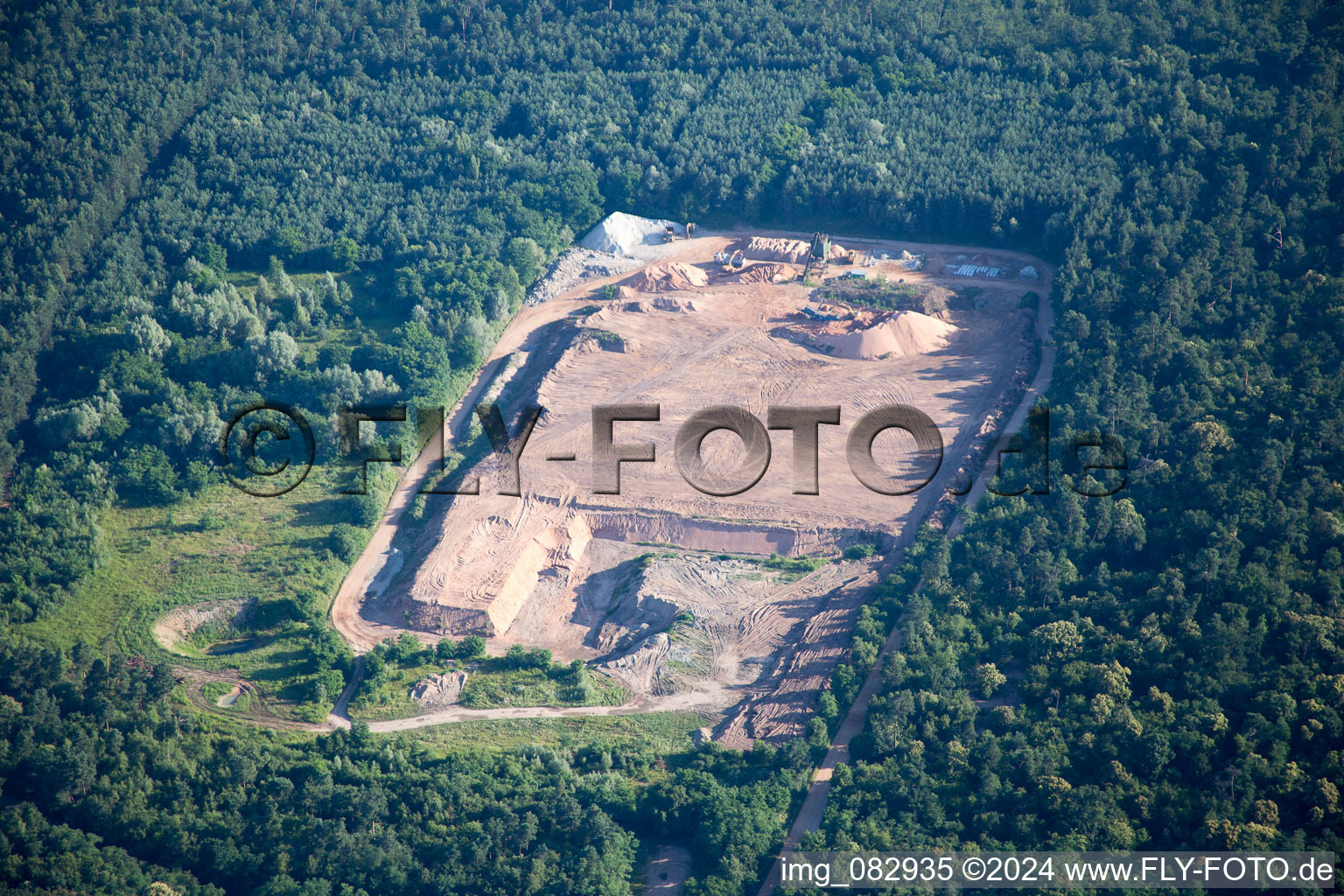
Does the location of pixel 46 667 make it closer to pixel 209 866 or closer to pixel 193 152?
pixel 209 866

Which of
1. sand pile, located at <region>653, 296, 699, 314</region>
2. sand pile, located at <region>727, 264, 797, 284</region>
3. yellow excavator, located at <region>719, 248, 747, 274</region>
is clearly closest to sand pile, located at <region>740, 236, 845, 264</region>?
yellow excavator, located at <region>719, 248, 747, 274</region>

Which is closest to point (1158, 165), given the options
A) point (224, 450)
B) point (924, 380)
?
point (924, 380)

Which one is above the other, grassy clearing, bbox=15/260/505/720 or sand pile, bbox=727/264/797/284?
sand pile, bbox=727/264/797/284

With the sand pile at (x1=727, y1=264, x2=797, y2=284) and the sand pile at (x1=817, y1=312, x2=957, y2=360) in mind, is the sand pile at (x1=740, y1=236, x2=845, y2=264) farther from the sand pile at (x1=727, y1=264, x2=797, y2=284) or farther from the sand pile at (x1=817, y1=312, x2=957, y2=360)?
the sand pile at (x1=817, y1=312, x2=957, y2=360)

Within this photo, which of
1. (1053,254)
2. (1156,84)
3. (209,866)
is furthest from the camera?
(1156,84)

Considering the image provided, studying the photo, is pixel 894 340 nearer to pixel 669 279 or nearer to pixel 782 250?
pixel 782 250

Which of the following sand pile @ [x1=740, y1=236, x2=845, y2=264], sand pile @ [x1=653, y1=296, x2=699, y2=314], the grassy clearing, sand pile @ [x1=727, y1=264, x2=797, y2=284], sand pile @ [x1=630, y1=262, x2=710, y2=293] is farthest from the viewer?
sand pile @ [x1=740, y1=236, x2=845, y2=264]

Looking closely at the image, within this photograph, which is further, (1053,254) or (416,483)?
(1053,254)

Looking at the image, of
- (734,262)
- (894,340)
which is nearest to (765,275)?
(734,262)
